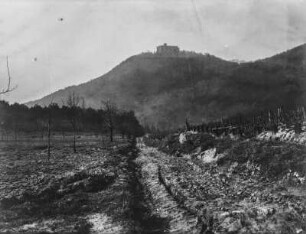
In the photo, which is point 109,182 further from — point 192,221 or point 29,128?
point 29,128

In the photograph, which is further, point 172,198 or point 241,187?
point 241,187

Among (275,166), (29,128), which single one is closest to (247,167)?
(275,166)

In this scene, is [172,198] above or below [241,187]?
below

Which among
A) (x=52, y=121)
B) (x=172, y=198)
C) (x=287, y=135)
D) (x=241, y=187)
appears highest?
(x=52, y=121)

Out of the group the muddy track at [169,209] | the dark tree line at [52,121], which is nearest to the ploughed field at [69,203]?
the muddy track at [169,209]

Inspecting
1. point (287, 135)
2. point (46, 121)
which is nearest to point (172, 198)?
point (287, 135)

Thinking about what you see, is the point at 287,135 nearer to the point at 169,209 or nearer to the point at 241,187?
the point at 241,187

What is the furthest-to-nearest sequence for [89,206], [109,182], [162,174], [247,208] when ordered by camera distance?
[162,174] < [109,182] < [89,206] < [247,208]

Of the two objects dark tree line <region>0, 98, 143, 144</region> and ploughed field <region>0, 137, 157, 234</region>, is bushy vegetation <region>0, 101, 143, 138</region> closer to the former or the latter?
dark tree line <region>0, 98, 143, 144</region>

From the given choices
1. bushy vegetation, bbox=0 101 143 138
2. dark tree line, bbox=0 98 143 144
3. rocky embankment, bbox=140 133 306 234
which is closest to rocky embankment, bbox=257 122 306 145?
rocky embankment, bbox=140 133 306 234
